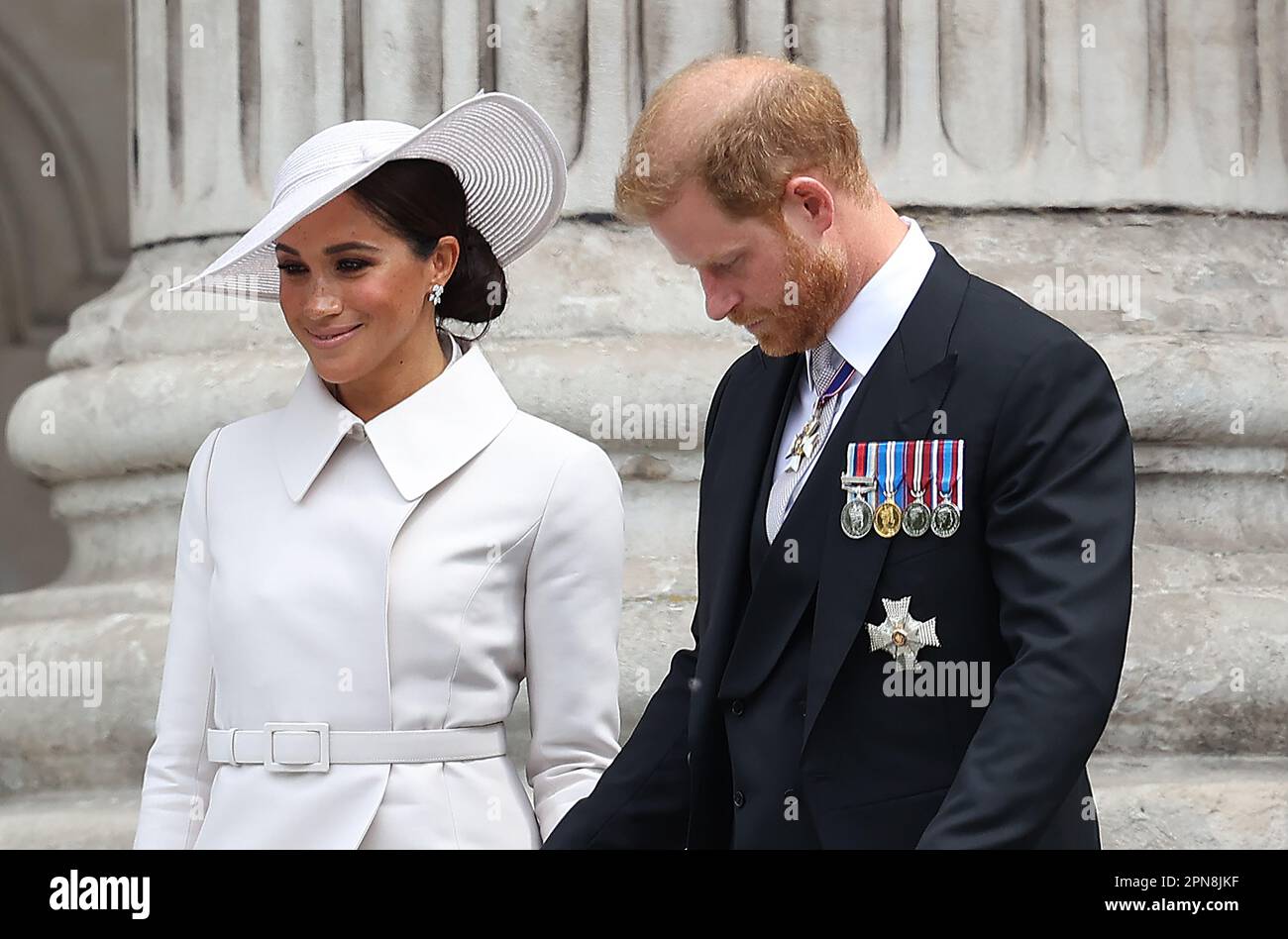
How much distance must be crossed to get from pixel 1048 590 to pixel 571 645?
32.7 inches

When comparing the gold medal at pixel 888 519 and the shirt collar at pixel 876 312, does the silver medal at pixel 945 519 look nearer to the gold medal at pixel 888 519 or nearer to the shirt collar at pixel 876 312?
the gold medal at pixel 888 519

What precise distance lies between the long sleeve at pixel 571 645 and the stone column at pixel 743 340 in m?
1.02

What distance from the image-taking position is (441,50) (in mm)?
4180

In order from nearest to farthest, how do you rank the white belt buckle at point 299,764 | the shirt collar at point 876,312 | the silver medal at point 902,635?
the silver medal at point 902,635, the shirt collar at point 876,312, the white belt buckle at point 299,764

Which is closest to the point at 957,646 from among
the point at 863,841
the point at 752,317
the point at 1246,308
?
the point at 863,841

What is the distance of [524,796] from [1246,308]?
216 centimetres

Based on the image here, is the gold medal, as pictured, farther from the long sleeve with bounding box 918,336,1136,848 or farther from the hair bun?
the hair bun

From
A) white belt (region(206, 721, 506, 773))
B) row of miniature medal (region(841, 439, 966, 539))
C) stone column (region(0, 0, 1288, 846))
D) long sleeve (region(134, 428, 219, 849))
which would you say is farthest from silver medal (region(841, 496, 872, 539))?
stone column (region(0, 0, 1288, 846))

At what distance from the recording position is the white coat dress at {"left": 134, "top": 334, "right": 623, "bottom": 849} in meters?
2.63

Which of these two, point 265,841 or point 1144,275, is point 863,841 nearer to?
point 265,841

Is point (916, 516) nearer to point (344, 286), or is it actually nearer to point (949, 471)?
point (949, 471)

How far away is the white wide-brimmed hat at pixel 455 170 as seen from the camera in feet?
8.91

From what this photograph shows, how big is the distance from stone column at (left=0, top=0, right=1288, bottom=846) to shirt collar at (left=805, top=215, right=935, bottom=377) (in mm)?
1535

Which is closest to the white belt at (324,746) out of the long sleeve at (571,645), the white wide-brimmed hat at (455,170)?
the long sleeve at (571,645)
